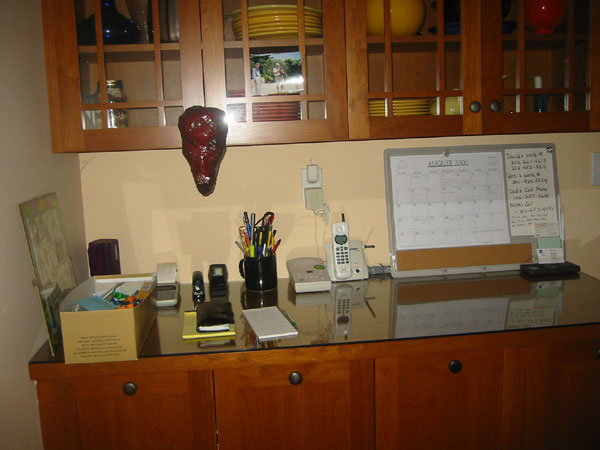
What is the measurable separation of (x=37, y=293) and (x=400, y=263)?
119 centimetres

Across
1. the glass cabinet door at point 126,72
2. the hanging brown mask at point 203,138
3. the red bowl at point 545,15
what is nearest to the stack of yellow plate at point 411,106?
the red bowl at point 545,15

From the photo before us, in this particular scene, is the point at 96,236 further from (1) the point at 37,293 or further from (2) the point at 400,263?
(2) the point at 400,263

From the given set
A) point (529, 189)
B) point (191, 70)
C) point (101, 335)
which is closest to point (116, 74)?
point (191, 70)

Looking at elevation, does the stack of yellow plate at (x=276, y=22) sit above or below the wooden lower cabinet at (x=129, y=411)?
above

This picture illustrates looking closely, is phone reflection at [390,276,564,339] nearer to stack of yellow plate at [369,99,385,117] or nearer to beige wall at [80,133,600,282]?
beige wall at [80,133,600,282]

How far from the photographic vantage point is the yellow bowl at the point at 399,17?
63.6 inches

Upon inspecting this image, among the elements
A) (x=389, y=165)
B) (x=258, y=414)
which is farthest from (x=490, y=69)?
(x=258, y=414)

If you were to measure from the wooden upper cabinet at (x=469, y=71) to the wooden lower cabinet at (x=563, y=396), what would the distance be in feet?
2.29

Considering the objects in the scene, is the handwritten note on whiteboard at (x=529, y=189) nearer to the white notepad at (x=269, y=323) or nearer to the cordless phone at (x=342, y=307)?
the cordless phone at (x=342, y=307)

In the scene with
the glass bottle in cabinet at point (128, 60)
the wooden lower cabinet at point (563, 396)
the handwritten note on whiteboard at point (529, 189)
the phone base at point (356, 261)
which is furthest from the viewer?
the handwritten note on whiteboard at point (529, 189)

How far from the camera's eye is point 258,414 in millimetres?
1385

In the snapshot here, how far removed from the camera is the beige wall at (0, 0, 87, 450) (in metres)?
1.24

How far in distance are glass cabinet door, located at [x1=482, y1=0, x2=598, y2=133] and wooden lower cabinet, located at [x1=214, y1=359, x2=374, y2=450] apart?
914 mm

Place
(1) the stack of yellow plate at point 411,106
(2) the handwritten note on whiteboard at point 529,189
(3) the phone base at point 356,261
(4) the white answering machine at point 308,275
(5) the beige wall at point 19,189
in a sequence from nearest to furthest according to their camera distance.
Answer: (5) the beige wall at point 19,189 < (1) the stack of yellow plate at point 411,106 < (4) the white answering machine at point 308,275 < (3) the phone base at point 356,261 < (2) the handwritten note on whiteboard at point 529,189
